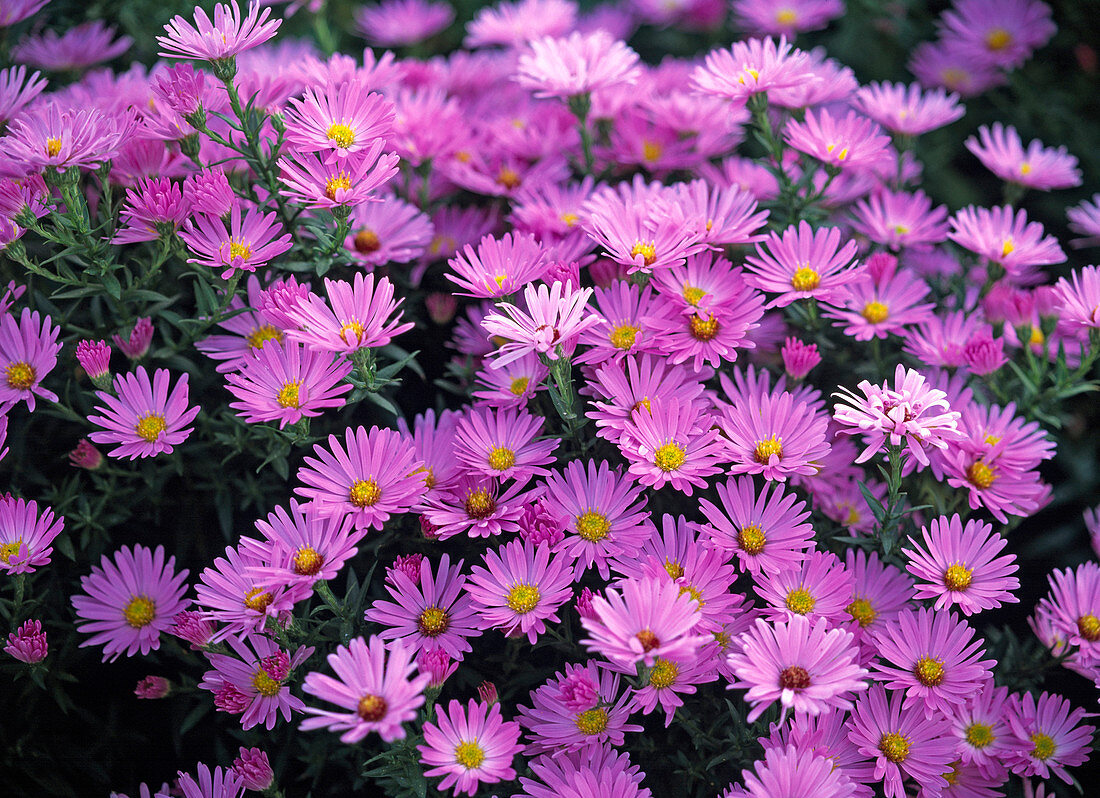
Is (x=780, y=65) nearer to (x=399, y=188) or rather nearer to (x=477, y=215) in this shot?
(x=477, y=215)

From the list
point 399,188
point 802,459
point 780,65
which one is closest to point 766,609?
point 802,459

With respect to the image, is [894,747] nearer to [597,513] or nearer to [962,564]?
[962,564]

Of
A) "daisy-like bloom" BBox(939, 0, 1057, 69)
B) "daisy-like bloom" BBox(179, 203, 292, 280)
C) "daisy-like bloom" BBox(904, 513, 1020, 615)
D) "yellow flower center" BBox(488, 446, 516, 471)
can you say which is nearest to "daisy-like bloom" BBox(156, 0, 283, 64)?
"daisy-like bloom" BBox(179, 203, 292, 280)

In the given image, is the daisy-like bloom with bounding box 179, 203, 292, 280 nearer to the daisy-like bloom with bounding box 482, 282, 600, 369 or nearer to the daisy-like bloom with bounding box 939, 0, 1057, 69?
the daisy-like bloom with bounding box 482, 282, 600, 369

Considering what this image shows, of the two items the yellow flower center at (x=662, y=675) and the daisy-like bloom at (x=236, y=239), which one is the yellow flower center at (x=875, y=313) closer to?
the yellow flower center at (x=662, y=675)

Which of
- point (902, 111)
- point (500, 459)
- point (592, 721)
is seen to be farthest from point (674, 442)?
point (902, 111)

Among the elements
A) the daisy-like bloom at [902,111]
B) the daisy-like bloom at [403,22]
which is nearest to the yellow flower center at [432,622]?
the daisy-like bloom at [902,111]
